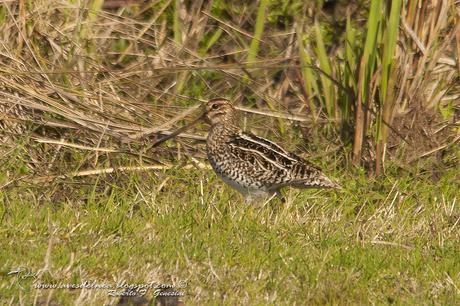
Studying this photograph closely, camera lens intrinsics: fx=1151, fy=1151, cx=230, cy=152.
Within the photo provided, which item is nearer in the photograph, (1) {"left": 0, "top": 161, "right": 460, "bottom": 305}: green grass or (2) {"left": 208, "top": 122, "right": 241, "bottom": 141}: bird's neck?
(1) {"left": 0, "top": 161, "right": 460, "bottom": 305}: green grass

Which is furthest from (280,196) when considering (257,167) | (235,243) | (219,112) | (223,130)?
(235,243)

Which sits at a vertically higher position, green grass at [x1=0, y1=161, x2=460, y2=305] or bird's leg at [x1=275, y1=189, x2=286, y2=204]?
green grass at [x1=0, y1=161, x2=460, y2=305]

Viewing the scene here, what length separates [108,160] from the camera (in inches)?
280

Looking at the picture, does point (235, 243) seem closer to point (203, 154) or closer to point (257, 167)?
point (257, 167)

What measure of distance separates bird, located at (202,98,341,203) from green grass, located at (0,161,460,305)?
122 mm

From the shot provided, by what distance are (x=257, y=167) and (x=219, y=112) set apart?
607 mm

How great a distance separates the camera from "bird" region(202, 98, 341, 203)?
266 inches

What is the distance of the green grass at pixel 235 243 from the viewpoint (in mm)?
5031

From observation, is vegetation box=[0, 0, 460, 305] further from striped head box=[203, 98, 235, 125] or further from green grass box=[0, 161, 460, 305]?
striped head box=[203, 98, 235, 125]

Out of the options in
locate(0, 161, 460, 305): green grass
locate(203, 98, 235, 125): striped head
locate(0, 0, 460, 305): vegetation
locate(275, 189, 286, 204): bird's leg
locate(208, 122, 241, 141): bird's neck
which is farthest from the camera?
locate(203, 98, 235, 125): striped head

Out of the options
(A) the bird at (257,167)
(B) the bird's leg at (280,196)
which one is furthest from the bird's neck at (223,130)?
(B) the bird's leg at (280,196)

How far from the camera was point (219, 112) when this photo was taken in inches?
290

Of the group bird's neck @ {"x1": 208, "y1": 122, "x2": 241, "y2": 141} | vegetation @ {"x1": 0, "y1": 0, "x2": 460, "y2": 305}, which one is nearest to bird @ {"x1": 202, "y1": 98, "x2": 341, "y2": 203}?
bird's neck @ {"x1": 208, "y1": 122, "x2": 241, "y2": 141}

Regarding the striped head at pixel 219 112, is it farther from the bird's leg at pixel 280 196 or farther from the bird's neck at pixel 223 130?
the bird's leg at pixel 280 196
